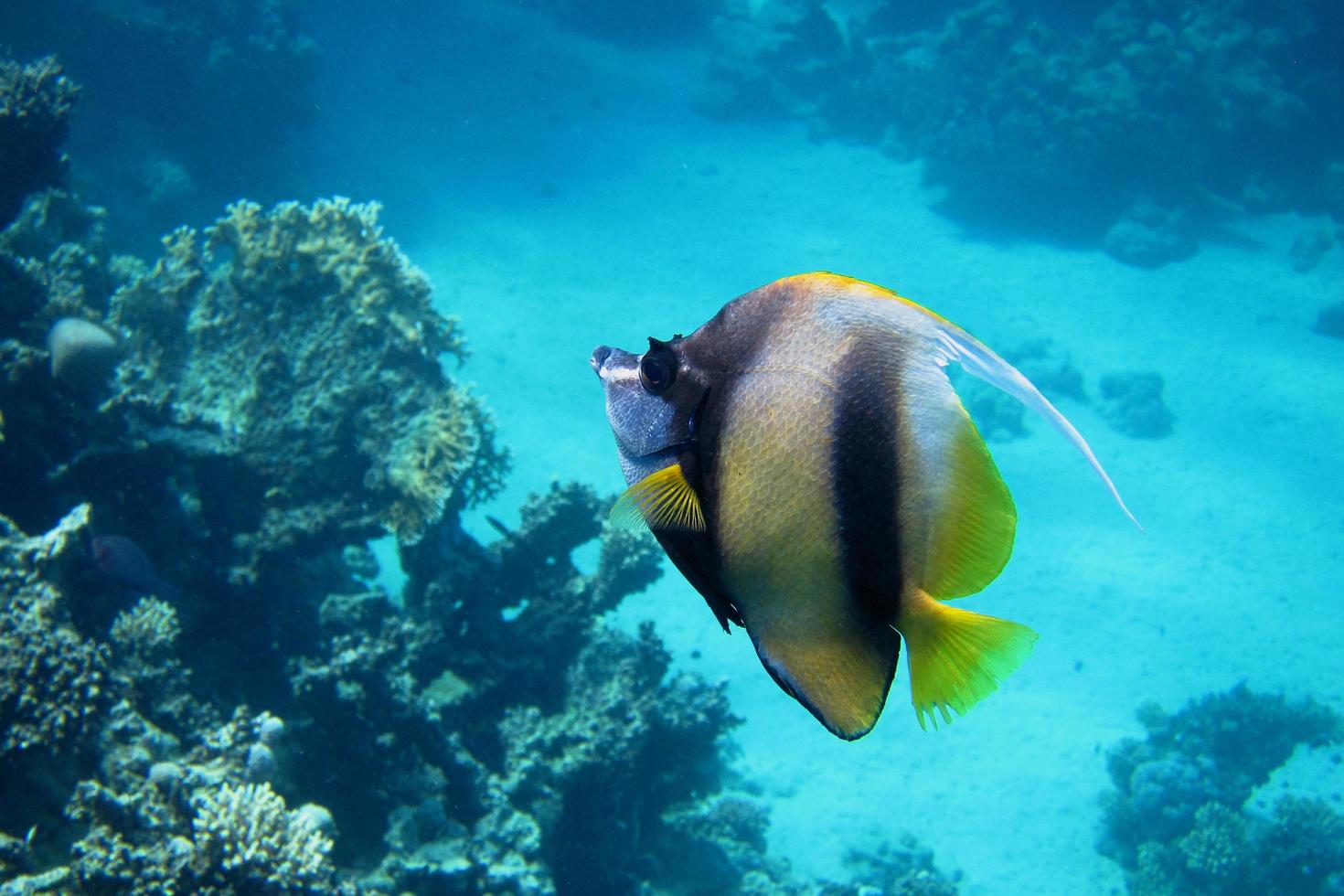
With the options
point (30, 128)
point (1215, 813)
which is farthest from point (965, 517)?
point (1215, 813)

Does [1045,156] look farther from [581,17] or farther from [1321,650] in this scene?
[581,17]

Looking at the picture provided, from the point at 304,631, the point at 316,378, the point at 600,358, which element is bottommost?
the point at 600,358

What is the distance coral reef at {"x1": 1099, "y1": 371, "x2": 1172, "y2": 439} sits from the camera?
17.5 metres

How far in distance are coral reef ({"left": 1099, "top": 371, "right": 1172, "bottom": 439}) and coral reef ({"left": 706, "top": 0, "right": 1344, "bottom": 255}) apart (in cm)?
737

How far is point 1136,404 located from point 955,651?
20.6 metres

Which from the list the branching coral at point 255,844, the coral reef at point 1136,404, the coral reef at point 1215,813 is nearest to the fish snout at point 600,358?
the branching coral at point 255,844

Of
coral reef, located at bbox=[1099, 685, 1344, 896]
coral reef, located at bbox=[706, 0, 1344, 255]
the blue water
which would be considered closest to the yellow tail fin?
the blue water

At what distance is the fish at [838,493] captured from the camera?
793 mm

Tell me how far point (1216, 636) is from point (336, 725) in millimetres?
14552

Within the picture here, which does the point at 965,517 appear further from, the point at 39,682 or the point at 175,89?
the point at 175,89

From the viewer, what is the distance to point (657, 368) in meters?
0.92

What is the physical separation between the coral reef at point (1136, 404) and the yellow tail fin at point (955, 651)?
20.1 m

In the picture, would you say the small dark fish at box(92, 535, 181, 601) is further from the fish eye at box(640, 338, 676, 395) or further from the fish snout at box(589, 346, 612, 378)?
the fish eye at box(640, 338, 676, 395)

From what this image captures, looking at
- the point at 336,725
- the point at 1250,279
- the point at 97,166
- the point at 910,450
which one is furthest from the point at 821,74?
the point at 910,450
